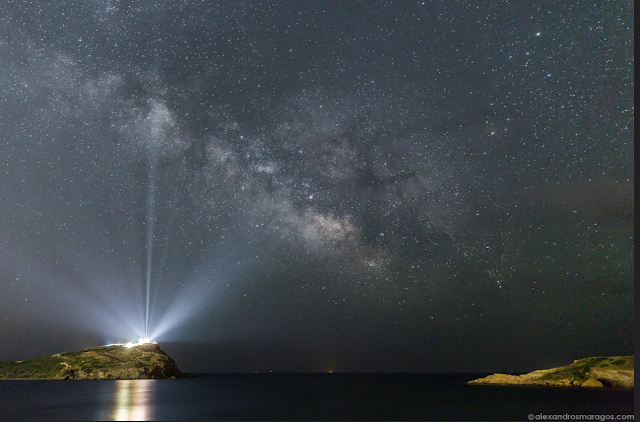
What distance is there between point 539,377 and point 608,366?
928 inches

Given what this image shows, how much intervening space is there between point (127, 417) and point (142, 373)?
16482cm

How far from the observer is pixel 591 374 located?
144 m

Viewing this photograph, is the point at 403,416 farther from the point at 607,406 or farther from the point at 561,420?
the point at 607,406

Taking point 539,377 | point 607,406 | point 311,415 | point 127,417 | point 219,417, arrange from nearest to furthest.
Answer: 1. point 127,417
2. point 219,417
3. point 311,415
4. point 607,406
5. point 539,377

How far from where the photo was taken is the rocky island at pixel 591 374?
457 feet

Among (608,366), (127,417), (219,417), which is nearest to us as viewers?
(127,417)

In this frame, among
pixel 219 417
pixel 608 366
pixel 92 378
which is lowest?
pixel 92 378

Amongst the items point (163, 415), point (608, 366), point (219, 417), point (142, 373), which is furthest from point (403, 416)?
point (142, 373)

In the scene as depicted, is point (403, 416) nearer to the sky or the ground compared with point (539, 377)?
nearer to the sky

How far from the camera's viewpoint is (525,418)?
57125 millimetres

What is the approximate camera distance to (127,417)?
170 ft

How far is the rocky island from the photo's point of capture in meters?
139

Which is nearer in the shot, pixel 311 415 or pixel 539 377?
pixel 311 415

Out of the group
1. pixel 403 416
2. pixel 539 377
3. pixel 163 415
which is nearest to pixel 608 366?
pixel 539 377
